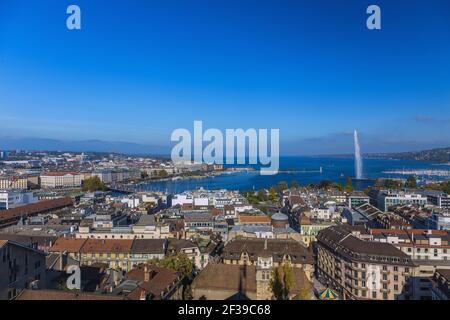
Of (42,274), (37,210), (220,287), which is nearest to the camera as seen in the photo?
(42,274)

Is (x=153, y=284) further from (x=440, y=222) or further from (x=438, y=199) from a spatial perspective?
(x=438, y=199)

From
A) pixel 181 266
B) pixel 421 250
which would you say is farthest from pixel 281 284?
pixel 421 250

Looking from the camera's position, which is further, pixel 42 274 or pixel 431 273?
pixel 431 273

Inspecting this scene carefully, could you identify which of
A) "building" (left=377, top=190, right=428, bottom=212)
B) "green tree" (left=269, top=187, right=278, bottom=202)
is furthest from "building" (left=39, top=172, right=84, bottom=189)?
"building" (left=377, top=190, right=428, bottom=212)

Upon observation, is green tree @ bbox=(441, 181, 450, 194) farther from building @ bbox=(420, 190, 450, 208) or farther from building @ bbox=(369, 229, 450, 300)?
building @ bbox=(369, 229, 450, 300)

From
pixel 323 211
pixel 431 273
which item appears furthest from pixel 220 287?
pixel 323 211

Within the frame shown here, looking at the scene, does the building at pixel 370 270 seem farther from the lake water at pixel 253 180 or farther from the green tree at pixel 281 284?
the lake water at pixel 253 180
